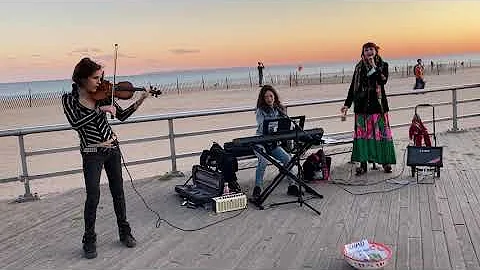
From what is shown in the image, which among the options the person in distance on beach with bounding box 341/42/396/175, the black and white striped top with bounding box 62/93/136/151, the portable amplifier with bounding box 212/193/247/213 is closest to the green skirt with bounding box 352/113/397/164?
the person in distance on beach with bounding box 341/42/396/175

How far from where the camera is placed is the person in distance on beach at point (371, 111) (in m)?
6.14

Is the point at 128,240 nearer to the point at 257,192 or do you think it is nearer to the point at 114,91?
the point at 114,91

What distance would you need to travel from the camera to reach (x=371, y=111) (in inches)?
251

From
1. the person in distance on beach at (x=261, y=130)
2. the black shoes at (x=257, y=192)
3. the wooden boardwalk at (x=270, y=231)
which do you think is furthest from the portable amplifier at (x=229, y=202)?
the person in distance on beach at (x=261, y=130)

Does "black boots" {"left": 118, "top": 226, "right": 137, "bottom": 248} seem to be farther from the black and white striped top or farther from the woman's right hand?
the woman's right hand

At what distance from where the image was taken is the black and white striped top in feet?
13.0

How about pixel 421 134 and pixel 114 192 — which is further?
pixel 421 134

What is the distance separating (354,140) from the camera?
262 inches

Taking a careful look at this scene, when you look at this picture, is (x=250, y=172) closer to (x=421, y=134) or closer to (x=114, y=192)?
(x=421, y=134)

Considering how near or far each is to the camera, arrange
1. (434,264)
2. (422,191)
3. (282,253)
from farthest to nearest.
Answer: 1. (422,191)
2. (282,253)
3. (434,264)

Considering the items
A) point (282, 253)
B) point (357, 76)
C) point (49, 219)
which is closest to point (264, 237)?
point (282, 253)

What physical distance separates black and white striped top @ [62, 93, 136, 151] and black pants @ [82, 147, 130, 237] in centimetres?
10

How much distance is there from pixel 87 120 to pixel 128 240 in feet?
3.48

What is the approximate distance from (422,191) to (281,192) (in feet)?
4.84
